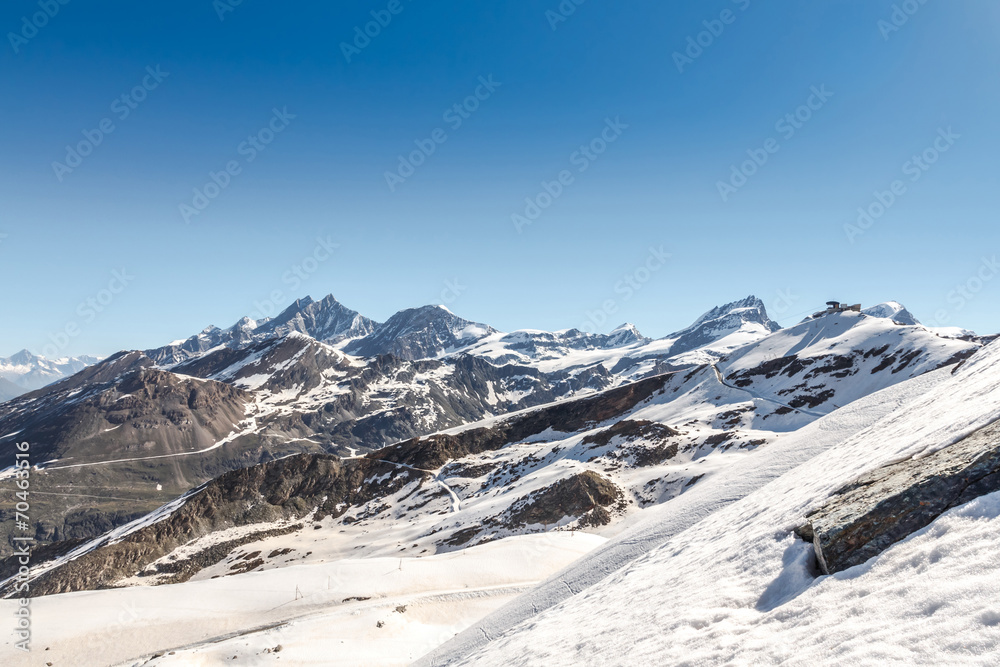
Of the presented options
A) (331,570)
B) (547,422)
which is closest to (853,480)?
(331,570)

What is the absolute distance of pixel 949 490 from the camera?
8.85 m

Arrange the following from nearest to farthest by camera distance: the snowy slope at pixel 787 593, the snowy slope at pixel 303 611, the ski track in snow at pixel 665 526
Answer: the snowy slope at pixel 787 593
the ski track in snow at pixel 665 526
the snowy slope at pixel 303 611

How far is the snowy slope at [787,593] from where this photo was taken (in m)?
6.63

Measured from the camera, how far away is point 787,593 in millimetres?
9766

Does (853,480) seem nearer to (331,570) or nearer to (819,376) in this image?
(331,570)

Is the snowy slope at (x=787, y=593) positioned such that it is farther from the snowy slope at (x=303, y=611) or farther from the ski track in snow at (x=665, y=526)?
the snowy slope at (x=303, y=611)

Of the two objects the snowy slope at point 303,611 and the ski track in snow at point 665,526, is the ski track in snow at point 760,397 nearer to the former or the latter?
the snowy slope at point 303,611

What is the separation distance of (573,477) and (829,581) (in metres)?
66.2

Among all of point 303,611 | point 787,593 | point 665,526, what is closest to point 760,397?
point 665,526

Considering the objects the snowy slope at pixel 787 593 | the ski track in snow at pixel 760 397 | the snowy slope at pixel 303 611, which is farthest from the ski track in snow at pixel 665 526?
the ski track in snow at pixel 760 397

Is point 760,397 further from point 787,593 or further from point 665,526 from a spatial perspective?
point 787,593

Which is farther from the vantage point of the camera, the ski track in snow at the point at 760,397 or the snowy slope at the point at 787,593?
the ski track in snow at the point at 760,397

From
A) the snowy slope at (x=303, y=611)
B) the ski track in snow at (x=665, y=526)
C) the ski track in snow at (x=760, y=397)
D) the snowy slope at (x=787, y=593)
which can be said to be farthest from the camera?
the ski track in snow at (x=760, y=397)

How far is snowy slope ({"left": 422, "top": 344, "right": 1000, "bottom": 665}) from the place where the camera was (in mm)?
6633
